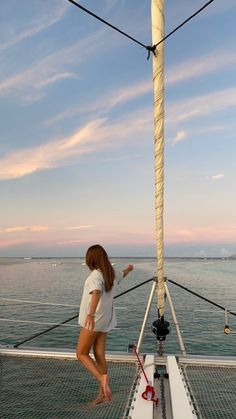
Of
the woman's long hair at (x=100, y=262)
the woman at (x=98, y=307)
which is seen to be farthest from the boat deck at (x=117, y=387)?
the woman's long hair at (x=100, y=262)

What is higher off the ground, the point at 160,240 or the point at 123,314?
the point at 160,240

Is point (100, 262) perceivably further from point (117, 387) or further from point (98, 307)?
point (117, 387)

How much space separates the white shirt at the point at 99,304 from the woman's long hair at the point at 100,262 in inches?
2.1

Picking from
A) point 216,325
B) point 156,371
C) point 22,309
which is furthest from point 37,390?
point 22,309

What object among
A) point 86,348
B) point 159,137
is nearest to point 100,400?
point 86,348

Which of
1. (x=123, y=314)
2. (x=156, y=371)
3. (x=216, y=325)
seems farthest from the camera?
(x=123, y=314)

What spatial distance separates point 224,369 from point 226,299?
3485 centimetres

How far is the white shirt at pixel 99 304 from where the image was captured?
15.0ft

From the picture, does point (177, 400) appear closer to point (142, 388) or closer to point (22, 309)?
point (142, 388)

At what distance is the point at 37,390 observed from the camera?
5.07m

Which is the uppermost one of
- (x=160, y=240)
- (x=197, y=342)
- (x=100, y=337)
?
(x=160, y=240)

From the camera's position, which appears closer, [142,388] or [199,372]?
[142,388]

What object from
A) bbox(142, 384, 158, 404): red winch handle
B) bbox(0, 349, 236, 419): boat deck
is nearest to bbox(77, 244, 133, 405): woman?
bbox(0, 349, 236, 419): boat deck

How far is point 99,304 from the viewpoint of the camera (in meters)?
4.68
